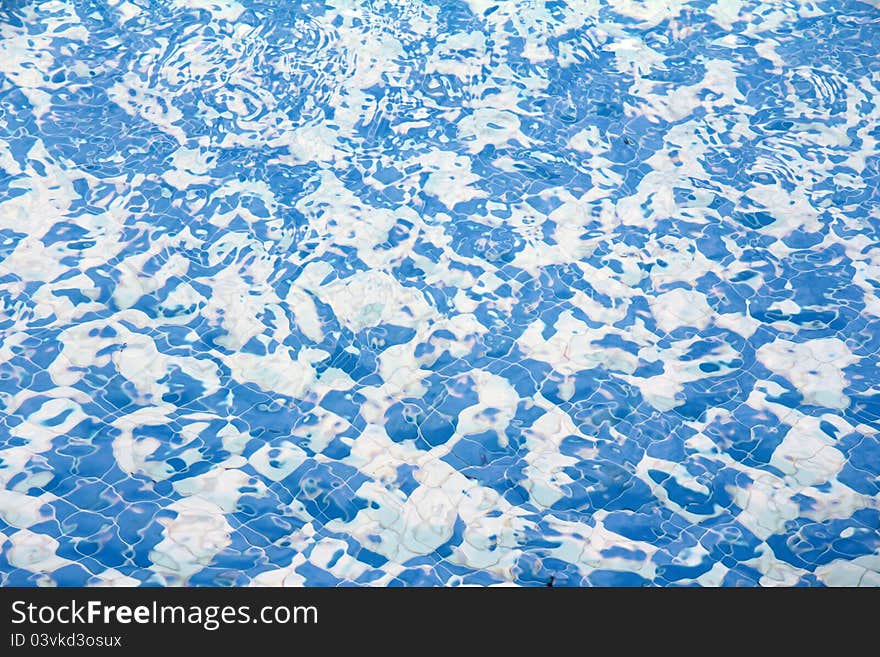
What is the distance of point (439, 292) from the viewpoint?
1646 millimetres

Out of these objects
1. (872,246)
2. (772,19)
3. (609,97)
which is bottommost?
(872,246)

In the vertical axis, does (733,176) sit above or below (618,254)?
above

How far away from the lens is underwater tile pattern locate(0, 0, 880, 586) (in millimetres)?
1266

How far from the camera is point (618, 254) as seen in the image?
172 centimetres

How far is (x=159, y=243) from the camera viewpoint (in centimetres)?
171

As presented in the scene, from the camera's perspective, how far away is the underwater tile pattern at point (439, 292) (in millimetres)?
1266

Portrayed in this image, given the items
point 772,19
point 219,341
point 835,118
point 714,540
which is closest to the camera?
point 714,540

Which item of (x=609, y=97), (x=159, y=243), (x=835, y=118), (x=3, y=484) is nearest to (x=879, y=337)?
(x=835, y=118)

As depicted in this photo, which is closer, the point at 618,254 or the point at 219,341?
the point at 219,341

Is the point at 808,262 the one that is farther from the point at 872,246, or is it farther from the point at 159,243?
the point at 159,243
